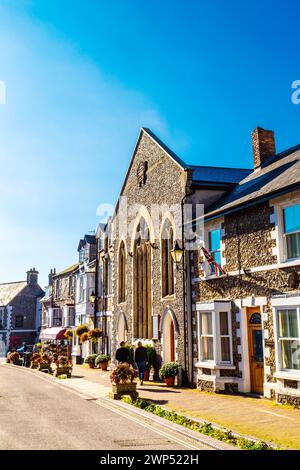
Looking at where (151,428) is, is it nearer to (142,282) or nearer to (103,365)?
(142,282)

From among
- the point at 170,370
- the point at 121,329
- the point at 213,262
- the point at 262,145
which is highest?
the point at 262,145

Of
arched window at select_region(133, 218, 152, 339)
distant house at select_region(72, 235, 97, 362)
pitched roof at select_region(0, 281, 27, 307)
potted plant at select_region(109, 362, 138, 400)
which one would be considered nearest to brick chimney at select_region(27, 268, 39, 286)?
pitched roof at select_region(0, 281, 27, 307)

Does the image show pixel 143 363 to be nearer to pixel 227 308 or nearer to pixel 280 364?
pixel 227 308

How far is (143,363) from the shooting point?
17453 millimetres

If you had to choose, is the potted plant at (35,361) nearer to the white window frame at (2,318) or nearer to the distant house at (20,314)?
the distant house at (20,314)

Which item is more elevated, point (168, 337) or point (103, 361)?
point (168, 337)

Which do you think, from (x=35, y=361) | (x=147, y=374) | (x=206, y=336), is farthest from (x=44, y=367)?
(x=206, y=336)

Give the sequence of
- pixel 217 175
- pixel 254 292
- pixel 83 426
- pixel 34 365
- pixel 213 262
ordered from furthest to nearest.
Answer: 1. pixel 34 365
2. pixel 217 175
3. pixel 213 262
4. pixel 254 292
5. pixel 83 426

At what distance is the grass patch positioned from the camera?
785 cm

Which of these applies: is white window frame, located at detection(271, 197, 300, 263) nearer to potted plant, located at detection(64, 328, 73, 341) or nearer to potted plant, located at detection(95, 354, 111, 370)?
potted plant, located at detection(95, 354, 111, 370)

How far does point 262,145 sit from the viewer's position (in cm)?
2000

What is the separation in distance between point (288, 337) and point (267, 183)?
5.40 meters
